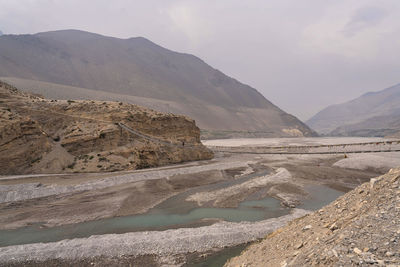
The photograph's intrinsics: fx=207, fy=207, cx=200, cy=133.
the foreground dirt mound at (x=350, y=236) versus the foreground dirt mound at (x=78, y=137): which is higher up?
the foreground dirt mound at (x=78, y=137)

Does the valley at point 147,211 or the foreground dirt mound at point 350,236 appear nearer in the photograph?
the foreground dirt mound at point 350,236

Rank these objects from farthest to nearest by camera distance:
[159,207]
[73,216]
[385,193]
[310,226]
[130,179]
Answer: [130,179]
[159,207]
[73,216]
[310,226]
[385,193]

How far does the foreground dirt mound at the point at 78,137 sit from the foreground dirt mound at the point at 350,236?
2312cm

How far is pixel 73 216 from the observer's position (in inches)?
561

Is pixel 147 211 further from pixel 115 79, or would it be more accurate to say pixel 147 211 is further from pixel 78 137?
pixel 115 79

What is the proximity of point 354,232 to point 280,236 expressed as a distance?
315 cm

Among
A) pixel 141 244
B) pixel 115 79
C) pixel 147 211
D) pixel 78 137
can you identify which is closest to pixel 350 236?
pixel 141 244

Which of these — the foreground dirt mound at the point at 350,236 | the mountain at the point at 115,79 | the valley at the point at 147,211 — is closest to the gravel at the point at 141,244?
the valley at the point at 147,211

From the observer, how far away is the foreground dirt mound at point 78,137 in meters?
22.2

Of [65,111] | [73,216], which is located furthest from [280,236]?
[65,111]

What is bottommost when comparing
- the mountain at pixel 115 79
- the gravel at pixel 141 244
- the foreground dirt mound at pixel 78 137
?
the gravel at pixel 141 244

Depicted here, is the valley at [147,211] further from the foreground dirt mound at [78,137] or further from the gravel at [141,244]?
the foreground dirt mound at [78,137]

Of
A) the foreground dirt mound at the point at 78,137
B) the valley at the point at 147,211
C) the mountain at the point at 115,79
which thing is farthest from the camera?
the mountain at the point at 115,79

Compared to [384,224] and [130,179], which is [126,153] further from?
[384,224]
